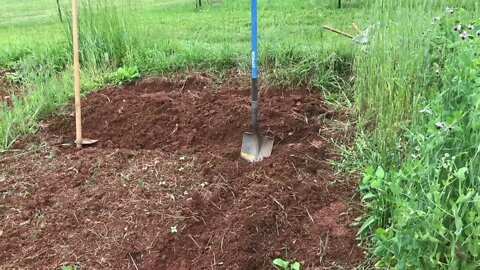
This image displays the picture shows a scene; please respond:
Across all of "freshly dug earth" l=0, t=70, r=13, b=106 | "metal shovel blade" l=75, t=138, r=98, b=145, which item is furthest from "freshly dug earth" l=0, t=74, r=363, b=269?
"freshly dug earth" l=0, t=70, r=13, b=106

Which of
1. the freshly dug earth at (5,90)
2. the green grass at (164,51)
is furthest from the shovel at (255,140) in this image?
the freshly dug earth at (5,90)

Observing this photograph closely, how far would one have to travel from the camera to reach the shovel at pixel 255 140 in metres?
3.44

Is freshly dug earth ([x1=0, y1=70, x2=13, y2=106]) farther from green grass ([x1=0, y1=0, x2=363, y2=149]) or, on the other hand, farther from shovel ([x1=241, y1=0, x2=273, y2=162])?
shovel ([x1=241, y1=0, x2=273, y2=162])

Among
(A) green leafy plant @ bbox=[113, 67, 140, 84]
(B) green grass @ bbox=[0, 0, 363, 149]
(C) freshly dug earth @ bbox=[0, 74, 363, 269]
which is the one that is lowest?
(C) freshly dug earth @ bbox=[0, 74, 363, 269]

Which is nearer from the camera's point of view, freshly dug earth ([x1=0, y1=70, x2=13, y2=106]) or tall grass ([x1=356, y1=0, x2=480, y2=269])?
tall grass ([x1=356, y1=0, x2=480, y2=269])

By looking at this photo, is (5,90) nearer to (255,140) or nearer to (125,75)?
(125,75)

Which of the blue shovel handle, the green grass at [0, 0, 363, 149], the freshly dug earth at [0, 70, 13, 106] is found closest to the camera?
the blue shovel handle

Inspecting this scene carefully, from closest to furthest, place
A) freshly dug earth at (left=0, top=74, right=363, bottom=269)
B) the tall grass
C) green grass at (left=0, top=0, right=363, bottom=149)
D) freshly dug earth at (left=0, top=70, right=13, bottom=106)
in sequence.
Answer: the tall grass → freshly dug earth at (left=0, top=74, right=363, bottom=269) → green grass at (left=0, top=0, right=363, bottom=149) → freshly dug earth at (left=0, top=70, right=13, bottom=106)

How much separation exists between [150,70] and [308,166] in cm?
229

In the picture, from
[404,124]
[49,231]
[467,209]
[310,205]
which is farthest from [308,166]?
[49,231]

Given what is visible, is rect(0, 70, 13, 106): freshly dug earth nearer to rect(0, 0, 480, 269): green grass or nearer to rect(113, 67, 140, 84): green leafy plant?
rect(0, 0, 480, 269): green grass

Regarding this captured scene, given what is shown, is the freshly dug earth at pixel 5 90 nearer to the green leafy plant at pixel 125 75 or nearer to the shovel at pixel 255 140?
the green leafy plant at pixel 125 75

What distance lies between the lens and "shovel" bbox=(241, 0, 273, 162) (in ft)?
11.3

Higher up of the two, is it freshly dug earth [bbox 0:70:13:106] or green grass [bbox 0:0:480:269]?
green grass [bbox 0:0:480:269]
